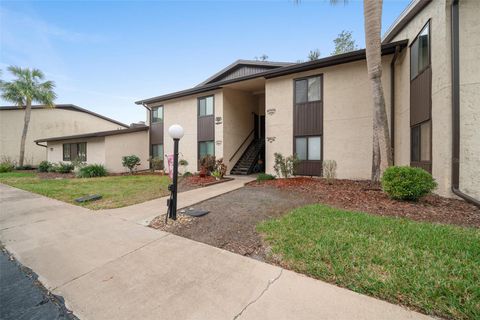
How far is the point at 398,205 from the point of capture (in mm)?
5312

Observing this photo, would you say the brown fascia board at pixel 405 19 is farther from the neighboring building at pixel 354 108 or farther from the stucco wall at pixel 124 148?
the stucco wall at pixel 124 148

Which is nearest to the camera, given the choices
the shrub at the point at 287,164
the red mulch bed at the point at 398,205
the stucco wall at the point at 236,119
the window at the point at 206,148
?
the red mulch bed at the point at 398,205

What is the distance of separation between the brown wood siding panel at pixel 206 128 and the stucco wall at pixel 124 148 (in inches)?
235

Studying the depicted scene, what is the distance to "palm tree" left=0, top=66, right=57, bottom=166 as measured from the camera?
1805 centimetres

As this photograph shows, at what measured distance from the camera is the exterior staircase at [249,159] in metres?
13.4

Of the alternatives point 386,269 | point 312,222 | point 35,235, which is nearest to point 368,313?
point 386,269

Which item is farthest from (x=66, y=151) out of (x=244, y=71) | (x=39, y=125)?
(x=244, y=71)

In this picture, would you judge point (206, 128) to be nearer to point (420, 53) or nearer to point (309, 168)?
point (309, 168)

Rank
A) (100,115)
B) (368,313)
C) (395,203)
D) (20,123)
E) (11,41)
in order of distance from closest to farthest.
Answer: (368,313), (395,203), (11,41), (20,123), (100,115)

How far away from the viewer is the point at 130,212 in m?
5.62

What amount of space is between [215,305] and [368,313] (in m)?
1.53

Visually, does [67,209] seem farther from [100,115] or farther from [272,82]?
[100,115]

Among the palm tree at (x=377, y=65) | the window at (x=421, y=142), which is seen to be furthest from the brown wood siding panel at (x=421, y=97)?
the palm tree at (x=377, y=65)

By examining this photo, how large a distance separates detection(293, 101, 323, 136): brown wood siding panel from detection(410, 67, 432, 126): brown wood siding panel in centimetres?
355
